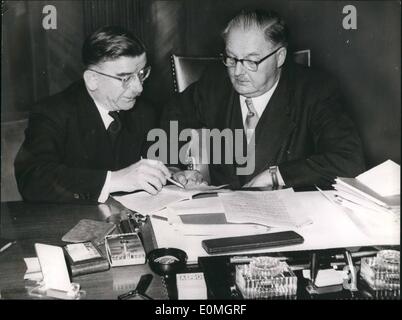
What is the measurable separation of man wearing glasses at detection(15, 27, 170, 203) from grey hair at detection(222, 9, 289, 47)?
443mm

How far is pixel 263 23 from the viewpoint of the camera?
218 centimetres

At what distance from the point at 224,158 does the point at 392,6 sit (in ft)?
4.23

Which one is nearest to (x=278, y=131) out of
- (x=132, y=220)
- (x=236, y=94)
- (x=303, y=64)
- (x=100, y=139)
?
(x=236, y=94)

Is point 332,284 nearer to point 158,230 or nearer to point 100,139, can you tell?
point 158,230

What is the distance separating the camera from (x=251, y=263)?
1.06 m

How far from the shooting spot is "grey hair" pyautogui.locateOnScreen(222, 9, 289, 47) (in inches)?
84.9

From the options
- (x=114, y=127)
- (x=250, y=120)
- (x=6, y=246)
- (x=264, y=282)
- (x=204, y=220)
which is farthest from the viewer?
(x=250, y=120)

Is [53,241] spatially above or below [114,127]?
below

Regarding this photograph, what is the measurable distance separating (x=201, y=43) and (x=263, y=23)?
1623 millimetres

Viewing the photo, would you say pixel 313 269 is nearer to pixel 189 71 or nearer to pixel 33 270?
pixel 33 270

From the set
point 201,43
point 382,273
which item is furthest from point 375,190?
point 201,43

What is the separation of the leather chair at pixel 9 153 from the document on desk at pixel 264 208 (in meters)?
3.01

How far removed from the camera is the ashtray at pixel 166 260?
3.69ft

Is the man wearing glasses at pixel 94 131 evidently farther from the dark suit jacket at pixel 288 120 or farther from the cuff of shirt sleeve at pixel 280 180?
the cuff of shirt sleeve at pixel 280 180
